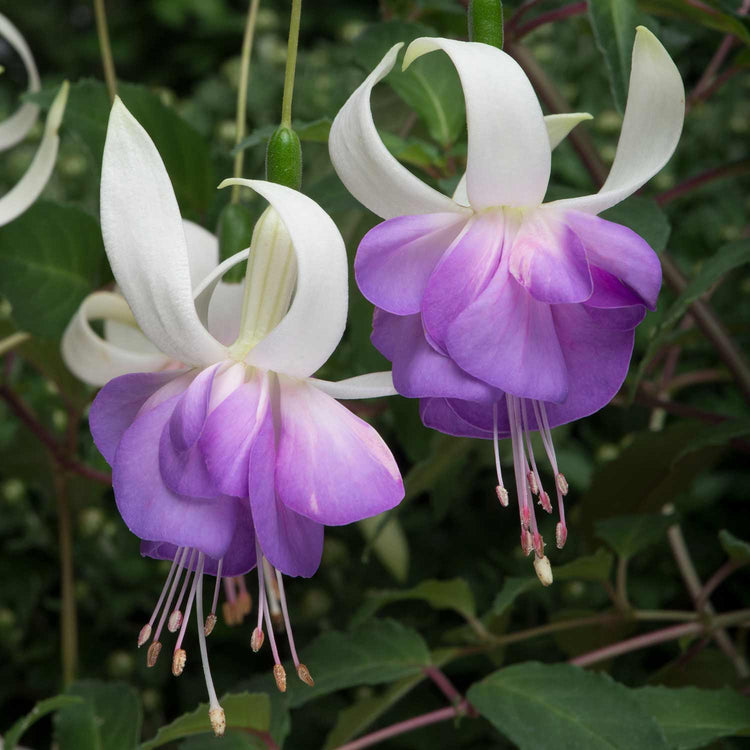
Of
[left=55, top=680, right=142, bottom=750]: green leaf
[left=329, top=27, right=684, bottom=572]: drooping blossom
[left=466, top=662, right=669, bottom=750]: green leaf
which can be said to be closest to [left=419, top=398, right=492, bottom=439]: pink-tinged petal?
[left=329, top=27, right=684, bottom=572]: drooping blossom

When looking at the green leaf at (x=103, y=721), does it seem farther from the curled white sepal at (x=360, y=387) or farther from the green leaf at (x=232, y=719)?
the curled white sepal at (x=360, y=387)

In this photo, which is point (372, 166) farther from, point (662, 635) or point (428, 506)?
point (428, 506)

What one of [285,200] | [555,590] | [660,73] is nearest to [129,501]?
[285,200]

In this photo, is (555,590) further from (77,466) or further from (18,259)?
(18,259)

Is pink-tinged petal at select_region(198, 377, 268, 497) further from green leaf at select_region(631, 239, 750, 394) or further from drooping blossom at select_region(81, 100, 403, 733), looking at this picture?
green leaf at select_region(631, 239, 750, 394)

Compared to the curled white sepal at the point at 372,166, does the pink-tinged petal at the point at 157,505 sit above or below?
below

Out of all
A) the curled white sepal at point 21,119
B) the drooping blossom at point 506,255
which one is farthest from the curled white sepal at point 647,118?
the curled white sepal at point 21,119

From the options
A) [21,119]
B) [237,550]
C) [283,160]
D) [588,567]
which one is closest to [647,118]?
[283,160]
